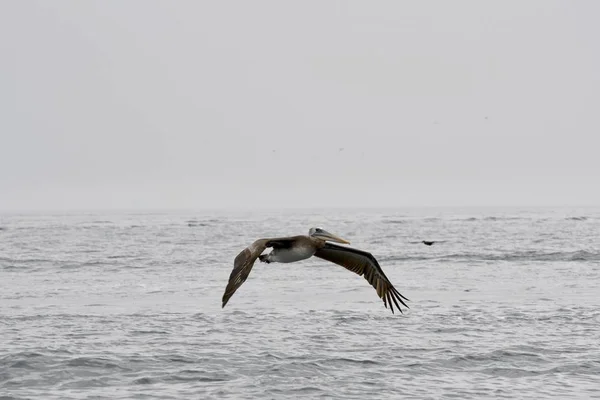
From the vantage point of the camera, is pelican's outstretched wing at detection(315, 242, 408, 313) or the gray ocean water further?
the gray ocean water

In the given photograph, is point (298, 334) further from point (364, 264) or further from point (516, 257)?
point (516, 257)

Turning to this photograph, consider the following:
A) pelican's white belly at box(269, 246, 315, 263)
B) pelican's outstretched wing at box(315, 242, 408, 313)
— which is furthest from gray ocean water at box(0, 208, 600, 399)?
pelican's white belly at box(269, 246, 315, 263)

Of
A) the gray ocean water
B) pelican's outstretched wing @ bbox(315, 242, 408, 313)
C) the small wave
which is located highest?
pelican's outstretched wing @ bbox(315, 242, 408, 313)

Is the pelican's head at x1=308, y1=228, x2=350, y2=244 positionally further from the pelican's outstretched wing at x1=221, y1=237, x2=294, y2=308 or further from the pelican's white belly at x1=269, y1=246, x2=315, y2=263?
the pelican's outstretched wing at x1=221, y1=237, x2=294, y2=308

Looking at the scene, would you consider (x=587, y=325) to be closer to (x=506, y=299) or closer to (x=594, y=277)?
(x=506, y=299)

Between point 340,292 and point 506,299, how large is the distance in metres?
4.28

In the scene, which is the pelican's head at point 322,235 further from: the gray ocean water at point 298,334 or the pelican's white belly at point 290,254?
the gray ocean water at point 298,334

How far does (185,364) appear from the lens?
14.8 meters

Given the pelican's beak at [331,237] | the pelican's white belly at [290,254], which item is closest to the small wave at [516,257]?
the pelican's beak at [331,237]

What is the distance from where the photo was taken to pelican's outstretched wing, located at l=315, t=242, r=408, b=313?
42.3 feet

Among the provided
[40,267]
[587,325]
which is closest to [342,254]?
[587,325]

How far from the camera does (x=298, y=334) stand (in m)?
17.5

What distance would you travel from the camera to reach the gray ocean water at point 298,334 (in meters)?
13.5

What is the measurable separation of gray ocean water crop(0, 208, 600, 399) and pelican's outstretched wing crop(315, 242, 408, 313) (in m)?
1.27
